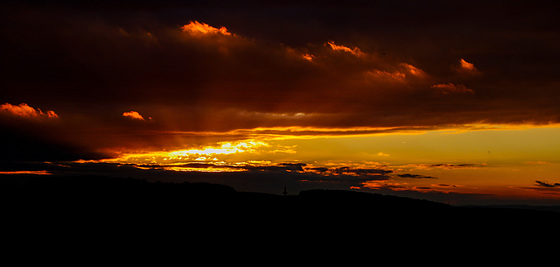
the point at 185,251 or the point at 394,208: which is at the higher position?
the point at 394,208

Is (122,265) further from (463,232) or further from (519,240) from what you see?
(519,240)

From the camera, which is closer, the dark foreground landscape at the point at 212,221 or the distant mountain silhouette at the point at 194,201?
the dark foreground landscape at the point at 212,221

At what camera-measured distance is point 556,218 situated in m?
130

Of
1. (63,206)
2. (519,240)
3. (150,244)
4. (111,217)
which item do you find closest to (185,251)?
(150,244)

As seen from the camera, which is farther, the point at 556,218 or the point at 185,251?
the point at 556,218

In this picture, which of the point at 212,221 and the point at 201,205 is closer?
the point at 212,221

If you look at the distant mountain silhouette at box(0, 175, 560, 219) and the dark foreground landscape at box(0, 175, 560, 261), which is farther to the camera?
the distant mountain silhouette at box(0, 175, 560, 219)

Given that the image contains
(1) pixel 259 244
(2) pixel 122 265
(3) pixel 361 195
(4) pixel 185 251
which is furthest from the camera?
(3) pixel 361 195

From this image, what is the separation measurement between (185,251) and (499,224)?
76930 millimetres

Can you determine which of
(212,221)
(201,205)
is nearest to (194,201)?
(201,205)

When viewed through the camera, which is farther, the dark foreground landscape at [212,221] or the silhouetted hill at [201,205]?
the silhouetted hill at [201,205]

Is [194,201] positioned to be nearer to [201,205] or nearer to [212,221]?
[201,205]

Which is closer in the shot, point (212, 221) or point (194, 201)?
point (212, 221)

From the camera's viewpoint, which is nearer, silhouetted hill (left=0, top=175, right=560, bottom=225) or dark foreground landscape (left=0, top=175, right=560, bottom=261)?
dark foreground landscape (left=0, top=175, right=560, bottom=261)
